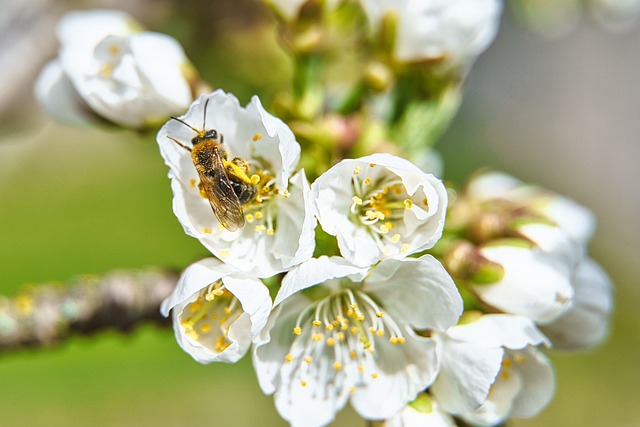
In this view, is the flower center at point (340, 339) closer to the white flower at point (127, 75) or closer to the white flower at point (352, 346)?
the white flower at point (352, 346)

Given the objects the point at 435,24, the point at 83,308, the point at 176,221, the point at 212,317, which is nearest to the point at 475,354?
the point at 212,317

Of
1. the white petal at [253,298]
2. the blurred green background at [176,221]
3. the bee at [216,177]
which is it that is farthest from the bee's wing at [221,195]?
the blurred green background at [176,221]

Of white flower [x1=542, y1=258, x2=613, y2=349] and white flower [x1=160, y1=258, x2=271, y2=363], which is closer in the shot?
white flower [x1=160, y1=258, x2=271, y2=363]

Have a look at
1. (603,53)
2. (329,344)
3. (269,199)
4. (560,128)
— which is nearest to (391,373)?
(329,344)

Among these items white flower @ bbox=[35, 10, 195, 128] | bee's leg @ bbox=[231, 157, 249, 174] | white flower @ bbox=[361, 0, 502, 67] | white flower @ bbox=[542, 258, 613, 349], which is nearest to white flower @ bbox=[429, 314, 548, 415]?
white flower @ bbox=[542, 258, 613, 349]

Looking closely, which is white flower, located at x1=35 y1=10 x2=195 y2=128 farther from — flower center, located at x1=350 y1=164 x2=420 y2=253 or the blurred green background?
flower center, located at x1=350 y1=164 x2=420 y2=253

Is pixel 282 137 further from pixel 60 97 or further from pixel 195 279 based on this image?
pixel 60 97
